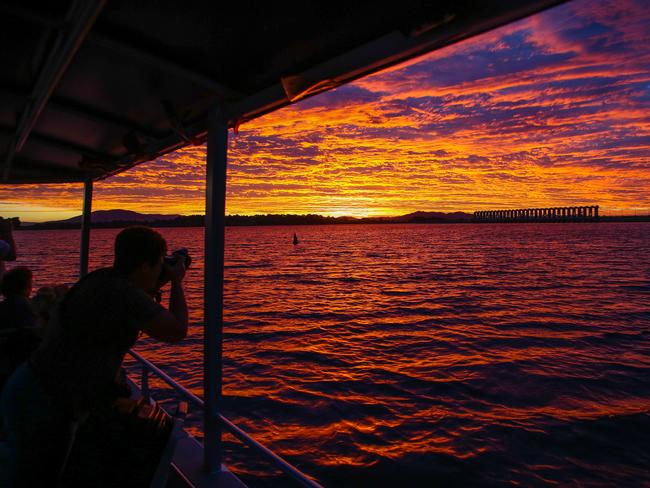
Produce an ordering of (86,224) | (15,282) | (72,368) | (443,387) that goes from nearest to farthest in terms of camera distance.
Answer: (72,368) < (15,282) < (86,224) < (443,387)

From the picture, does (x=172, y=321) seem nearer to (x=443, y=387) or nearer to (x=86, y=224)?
(x=86, y=224)

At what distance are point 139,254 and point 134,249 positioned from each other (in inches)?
Answer: 1.2

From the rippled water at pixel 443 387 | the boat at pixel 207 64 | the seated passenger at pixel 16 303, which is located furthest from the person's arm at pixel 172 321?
the rippled water at pixel 443 387

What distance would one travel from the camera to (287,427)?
8648mm

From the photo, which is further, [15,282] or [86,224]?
[86,224]

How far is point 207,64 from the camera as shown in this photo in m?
2.45

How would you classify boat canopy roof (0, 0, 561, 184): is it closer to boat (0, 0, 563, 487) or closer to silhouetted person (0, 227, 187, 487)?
boat (0, 0, 563, 487)

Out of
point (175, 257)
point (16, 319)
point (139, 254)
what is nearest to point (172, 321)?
point (139, 254)

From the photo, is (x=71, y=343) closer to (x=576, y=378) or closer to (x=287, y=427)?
(x=287, y=427)

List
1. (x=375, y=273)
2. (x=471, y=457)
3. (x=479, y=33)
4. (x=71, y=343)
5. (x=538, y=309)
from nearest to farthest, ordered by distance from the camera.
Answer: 1. (x=479, y=33)
2. (x=71, y=343)
3. (x=471, y=457)
4. (x=538, y=309)
5. (x=375, y=273)

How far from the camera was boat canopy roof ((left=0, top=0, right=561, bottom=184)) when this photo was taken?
5.65ft

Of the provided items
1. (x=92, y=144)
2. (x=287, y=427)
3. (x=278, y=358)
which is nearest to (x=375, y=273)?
(x=278, y=358)

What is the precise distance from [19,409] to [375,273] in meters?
40.0

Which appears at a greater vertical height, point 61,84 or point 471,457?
point 61,84
